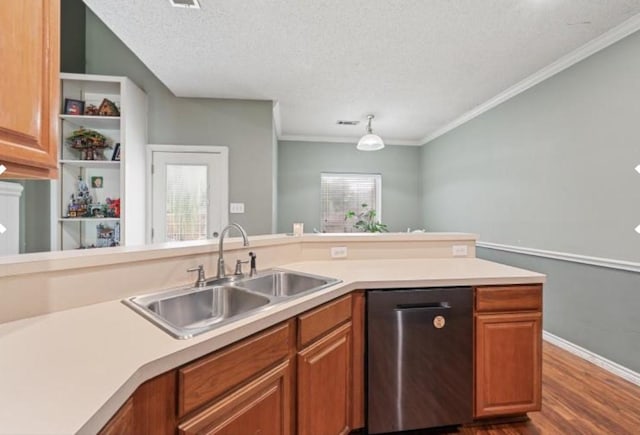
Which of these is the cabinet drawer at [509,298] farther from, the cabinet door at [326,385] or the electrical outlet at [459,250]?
the cabinet door at [326,385]

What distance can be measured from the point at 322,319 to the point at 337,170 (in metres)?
4.42

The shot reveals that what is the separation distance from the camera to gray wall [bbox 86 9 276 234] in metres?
3.43

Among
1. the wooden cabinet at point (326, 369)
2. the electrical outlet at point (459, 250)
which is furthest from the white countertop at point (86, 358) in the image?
the electrical outlet at point (459, 250)

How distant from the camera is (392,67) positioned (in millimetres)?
2781

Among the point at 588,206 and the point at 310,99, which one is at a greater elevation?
the point at 310,99

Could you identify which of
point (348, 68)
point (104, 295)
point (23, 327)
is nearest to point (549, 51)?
point (348, 68)

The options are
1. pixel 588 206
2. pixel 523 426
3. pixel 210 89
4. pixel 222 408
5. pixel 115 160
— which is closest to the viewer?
pixel 222 408

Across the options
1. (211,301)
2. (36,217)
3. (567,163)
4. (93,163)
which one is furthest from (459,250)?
(36,217)

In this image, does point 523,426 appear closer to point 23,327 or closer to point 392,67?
point 23,327

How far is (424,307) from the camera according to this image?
155cm

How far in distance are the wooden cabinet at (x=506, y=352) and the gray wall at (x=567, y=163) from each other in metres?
1.27

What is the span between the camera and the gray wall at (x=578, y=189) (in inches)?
85.0

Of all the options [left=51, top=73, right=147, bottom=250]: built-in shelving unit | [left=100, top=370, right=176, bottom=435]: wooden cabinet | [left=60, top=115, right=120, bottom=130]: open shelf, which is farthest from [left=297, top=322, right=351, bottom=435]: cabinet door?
[left=60, top=115, right=120, bottom=130]: open shelf

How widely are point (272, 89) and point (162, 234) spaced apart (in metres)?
2.17
